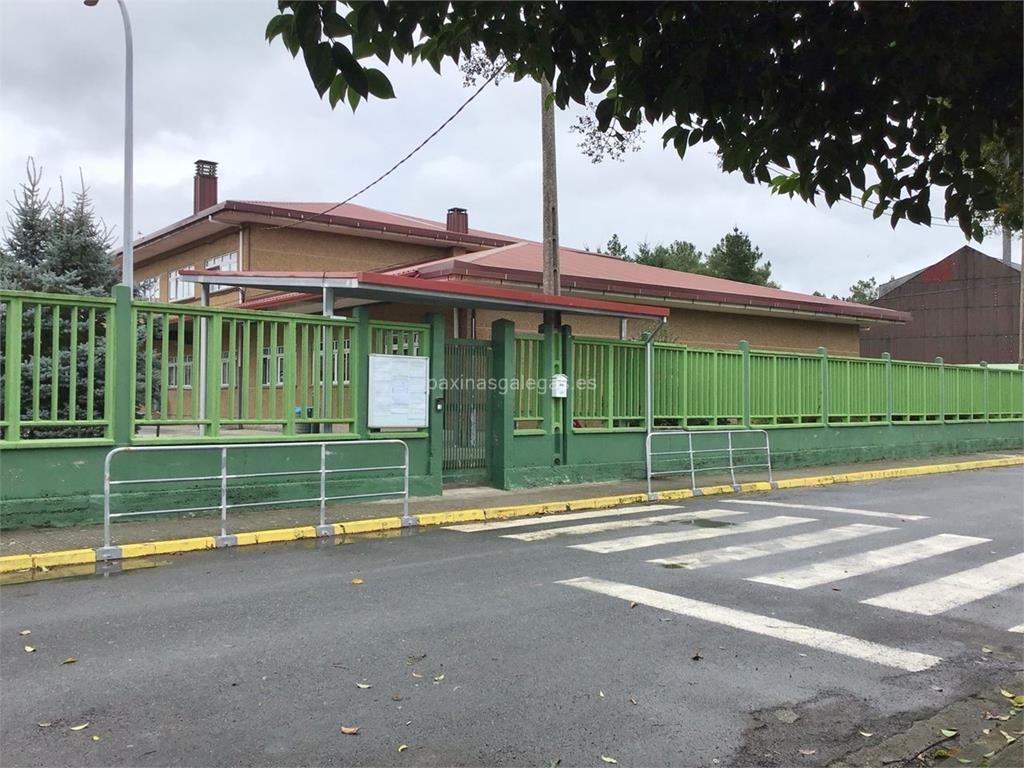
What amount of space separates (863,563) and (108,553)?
7.61 m

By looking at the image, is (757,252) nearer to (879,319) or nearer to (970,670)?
(879,319)

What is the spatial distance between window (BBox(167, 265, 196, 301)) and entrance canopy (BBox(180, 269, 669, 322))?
17.4 metres

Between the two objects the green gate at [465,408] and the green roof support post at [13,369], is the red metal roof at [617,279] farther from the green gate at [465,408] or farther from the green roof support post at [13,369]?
the green roof support post at [13,369]

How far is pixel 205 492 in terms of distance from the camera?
10.3 metres

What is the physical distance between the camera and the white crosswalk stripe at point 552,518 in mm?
10430

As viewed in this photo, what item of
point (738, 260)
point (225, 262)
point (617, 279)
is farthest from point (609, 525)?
point (738, 260)

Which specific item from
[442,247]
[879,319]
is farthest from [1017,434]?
[442,247]

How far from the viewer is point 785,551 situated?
29.0ft

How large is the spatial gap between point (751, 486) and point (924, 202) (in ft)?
39.0

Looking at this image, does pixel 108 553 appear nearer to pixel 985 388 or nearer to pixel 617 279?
pixel 617 279

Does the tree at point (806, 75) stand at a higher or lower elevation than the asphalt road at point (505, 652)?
higher

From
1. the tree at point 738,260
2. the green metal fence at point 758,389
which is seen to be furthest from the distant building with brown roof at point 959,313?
the green metal fence at point 758,389

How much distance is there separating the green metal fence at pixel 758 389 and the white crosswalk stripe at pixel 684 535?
461 centimetres

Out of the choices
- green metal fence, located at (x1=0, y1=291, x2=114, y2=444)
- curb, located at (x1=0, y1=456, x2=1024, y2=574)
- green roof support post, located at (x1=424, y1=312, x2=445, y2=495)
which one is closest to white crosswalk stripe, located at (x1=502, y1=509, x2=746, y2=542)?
curb, located at (x1=0, y1=456, x2=1024, y2=574)
